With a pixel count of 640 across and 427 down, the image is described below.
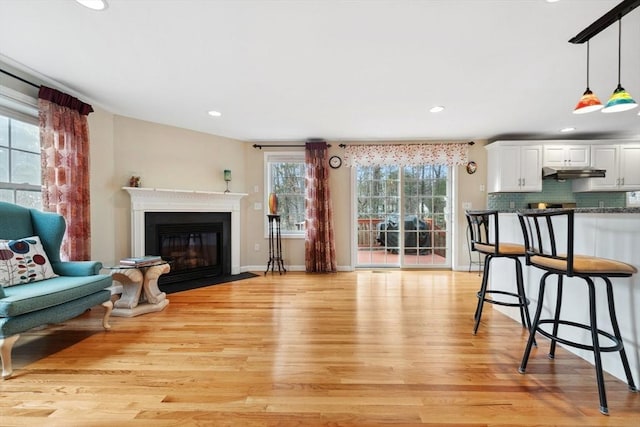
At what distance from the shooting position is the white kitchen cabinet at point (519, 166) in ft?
14.4

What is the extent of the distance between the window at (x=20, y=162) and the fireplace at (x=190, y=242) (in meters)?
1.12

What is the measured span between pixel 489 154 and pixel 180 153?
496 cm

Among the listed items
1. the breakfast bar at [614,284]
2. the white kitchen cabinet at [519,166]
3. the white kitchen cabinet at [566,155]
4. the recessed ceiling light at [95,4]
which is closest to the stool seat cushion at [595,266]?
the breakfast bar at [614,284]

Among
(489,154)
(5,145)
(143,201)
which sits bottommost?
(143,201)

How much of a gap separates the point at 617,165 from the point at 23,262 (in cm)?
743

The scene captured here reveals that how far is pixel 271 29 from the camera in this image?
1910mm

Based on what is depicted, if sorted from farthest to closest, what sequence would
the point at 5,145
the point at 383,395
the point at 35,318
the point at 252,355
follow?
the point at 5,145
the point at 252,355
the point at 35,318
the point at 383,395

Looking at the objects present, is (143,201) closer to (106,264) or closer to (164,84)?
(106,264)

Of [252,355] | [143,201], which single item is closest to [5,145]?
[143,201]

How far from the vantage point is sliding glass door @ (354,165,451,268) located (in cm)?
486

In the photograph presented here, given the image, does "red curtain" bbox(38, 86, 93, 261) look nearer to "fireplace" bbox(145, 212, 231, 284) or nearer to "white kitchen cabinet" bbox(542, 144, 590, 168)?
"fireplace" bbox(145, 212, 231, 284)

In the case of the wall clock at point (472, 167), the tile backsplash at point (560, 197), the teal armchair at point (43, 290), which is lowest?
the teal armchair at point (43, 290)

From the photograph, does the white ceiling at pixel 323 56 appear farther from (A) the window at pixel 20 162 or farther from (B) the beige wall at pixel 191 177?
(A) the window at pixel 20 162

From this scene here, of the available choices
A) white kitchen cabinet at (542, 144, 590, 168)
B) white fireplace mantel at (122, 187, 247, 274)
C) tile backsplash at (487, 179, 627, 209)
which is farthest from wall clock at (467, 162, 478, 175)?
white fireplace mantel at (122, 187, 247, 274)
